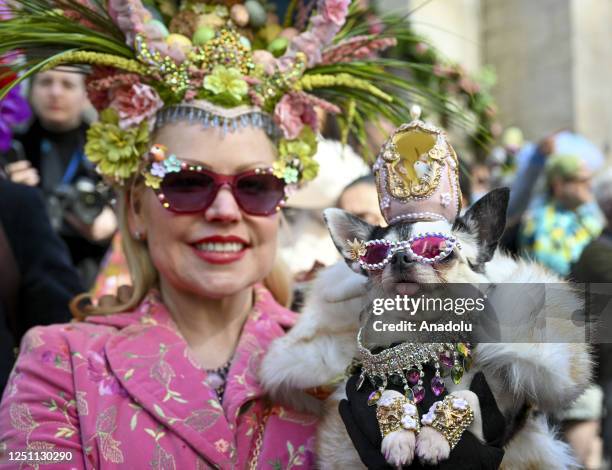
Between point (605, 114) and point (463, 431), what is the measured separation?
7.67 meters

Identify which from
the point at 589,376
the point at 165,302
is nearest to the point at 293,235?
the point at 165,302

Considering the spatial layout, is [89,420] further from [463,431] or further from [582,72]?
[582,72]

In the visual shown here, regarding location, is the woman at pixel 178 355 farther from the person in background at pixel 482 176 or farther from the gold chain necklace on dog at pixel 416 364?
the person in background at pixel 482 176

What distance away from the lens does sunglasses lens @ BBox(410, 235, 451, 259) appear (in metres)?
1.76

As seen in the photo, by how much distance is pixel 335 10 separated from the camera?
8.33 feet

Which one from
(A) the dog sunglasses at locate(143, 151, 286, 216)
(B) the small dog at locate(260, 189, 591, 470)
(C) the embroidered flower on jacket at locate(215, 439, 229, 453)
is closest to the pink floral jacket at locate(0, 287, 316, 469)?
(C) the embroidered flower on jacket at locate(215, 439, 229, 453)

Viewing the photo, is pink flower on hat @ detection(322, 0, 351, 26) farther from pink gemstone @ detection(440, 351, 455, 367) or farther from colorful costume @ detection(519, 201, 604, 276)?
colorful costume @ detection(519, 201, 604, 276)

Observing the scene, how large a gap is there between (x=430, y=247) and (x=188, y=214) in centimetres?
90

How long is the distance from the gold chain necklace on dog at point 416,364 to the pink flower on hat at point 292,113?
1.01m

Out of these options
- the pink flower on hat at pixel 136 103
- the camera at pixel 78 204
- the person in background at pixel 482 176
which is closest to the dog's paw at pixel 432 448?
the pink flower on hat at pixel 136 103

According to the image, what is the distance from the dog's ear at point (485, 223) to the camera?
185cm

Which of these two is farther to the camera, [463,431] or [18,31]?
[18,31]

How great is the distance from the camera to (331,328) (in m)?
2.11

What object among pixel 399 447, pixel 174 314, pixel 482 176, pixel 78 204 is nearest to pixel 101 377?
pixel 174 314
